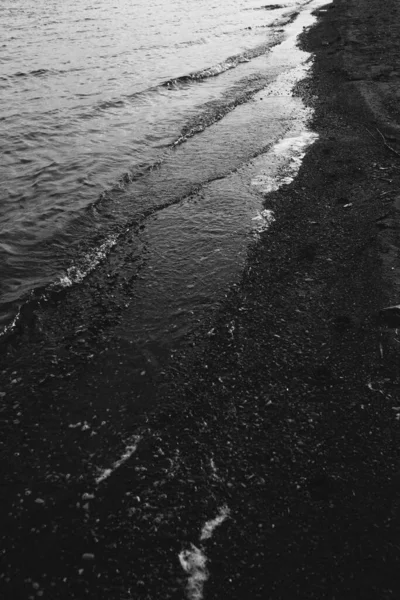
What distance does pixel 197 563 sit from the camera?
402 cm

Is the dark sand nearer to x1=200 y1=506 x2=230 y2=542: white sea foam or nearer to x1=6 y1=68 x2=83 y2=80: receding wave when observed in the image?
x1=200 y1=506 x2=230 y2=542: white sea foam

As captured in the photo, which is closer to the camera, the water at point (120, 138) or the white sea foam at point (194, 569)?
the white sea foam at point (194, 569)

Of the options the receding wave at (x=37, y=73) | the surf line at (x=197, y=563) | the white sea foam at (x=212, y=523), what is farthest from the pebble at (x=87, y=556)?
the receding wave at (x=37, y=73)

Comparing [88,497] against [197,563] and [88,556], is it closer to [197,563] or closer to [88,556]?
[88,556]

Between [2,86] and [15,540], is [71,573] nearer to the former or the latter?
[15,540]

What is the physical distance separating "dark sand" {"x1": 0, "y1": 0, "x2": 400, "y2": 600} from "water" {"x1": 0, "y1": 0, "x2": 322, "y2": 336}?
6.60 ft

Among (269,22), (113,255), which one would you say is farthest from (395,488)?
(269,22)

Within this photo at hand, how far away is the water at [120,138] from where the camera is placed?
31.4ft

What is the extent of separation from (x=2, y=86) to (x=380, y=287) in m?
21.6

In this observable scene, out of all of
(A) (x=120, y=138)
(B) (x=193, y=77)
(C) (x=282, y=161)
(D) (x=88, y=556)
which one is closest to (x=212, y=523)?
(D) (x=88, y=556)

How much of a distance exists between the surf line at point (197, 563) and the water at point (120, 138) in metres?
4.27

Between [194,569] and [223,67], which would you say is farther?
[223,67]

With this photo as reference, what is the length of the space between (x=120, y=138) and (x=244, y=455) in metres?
13.3

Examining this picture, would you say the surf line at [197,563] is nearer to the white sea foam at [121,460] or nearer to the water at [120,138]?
the white sea foam at [121,460]
